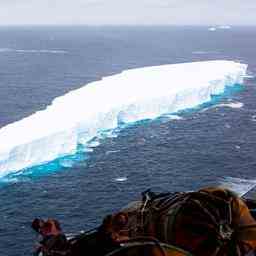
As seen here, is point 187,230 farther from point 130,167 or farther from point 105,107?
point 105,107

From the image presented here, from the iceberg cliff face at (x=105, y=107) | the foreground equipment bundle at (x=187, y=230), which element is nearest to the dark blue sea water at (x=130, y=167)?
the iceberg cliff face at (x=105, y=107)

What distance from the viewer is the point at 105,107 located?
59.1 meters

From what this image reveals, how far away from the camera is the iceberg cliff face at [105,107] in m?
46.8

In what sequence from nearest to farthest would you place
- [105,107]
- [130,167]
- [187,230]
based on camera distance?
1. [187,230]
2. [130,167]
3. [105,107]

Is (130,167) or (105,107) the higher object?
(105,107)

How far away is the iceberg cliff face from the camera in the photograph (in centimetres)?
4681

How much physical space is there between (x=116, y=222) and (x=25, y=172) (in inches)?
1536

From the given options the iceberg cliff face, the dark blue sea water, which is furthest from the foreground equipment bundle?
the iceberg cliff face

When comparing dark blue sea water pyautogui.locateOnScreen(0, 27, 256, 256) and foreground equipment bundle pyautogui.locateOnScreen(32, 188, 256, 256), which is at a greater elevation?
foreground equipment bundle pyautogui.locateOnScreen(32, 188, 256, 256)

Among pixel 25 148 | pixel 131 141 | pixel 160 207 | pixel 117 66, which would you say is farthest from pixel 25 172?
pixel 117 66

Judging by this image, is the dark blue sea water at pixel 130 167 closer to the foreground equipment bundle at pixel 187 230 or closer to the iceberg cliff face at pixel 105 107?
the iceberg cliff face at pixel 105 107

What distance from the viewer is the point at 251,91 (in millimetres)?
83312

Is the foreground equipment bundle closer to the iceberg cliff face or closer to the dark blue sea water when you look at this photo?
the dark blue sea water

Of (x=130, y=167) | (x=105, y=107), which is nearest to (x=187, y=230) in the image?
(x=130, y=167)
